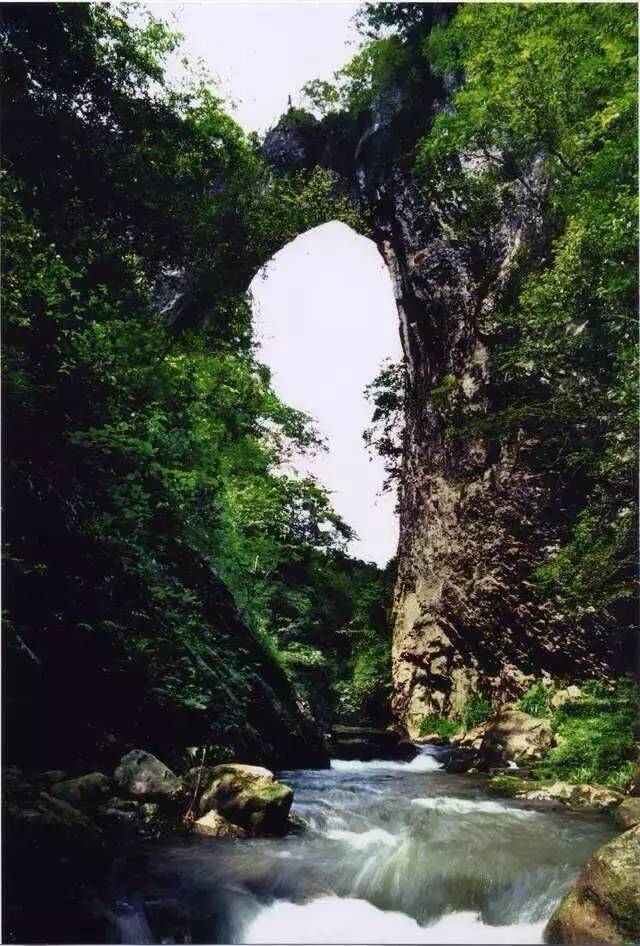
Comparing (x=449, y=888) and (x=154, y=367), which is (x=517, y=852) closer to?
(x=449, y=888)

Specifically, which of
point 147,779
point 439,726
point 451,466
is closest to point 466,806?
point 147,779

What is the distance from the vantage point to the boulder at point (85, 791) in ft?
14.5

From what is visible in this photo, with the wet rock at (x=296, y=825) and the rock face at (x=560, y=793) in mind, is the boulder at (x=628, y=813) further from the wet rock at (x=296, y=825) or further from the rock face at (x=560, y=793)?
the wet rock at (x=296, y=825)

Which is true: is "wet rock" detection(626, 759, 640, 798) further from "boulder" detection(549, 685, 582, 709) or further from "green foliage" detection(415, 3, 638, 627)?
"boulder" detection(549, 685, 582, 709)

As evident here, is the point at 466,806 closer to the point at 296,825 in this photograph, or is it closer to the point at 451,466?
the point at 296,825

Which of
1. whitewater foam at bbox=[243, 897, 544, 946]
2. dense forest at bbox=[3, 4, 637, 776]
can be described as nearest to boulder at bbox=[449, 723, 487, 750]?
dense forest at bbox=[3, 4, 637, 776]

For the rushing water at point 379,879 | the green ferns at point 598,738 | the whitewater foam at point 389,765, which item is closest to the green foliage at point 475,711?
the whitewater foam at point 389,765

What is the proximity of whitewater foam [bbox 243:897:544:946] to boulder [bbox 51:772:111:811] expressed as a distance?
1547 millimetres

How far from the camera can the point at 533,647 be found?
10.4 metres

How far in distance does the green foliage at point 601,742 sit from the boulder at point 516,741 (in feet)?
1.49

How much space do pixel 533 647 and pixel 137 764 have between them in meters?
7.46

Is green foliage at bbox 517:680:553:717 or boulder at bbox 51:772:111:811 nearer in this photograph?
boulder at bbox 51:772:111:811

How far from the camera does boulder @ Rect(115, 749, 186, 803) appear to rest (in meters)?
4.83

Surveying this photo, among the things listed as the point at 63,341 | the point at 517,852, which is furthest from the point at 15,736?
the point at 517,852
